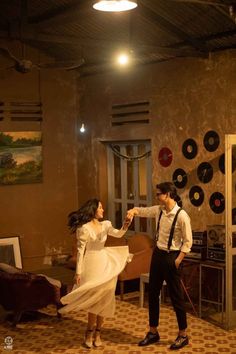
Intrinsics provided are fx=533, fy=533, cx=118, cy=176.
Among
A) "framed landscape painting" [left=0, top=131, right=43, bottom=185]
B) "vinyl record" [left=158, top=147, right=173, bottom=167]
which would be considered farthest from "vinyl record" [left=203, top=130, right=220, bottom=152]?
"framed landscape painting" [left=0, top=131, right=43, bottom=185]

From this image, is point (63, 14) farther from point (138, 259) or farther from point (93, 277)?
point (93, 277)

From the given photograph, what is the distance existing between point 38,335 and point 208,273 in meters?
2.57

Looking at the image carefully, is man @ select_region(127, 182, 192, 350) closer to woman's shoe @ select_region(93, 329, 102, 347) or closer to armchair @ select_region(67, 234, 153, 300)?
woman's shoe @ select_region(93, 329, 102, 347)

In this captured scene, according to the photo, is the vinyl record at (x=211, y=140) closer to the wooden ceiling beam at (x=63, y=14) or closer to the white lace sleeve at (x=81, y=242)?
the wooden ceiling beam at (x=63, y=14)

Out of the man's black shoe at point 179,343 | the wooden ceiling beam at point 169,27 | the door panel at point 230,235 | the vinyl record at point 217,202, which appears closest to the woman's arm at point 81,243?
the man's black shoe at point 179,343

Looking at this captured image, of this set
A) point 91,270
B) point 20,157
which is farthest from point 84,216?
point 20,157

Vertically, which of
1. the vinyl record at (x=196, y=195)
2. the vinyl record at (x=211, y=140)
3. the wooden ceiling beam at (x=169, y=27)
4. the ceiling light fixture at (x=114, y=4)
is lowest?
the vinyl record at (x=196, y=195)

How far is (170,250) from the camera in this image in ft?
19.1

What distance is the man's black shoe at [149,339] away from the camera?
6.08 meters

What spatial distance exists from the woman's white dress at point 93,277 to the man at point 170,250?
45 cm

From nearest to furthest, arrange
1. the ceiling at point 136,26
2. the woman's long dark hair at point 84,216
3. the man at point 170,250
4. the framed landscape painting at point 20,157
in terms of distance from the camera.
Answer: the man at point 170,250, the woman's long dark hair at point 84,216, the ceiling at point 136,26, the framed landscape painting at point 20,157

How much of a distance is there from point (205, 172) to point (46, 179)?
3.48m

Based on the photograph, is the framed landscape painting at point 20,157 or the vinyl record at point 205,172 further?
the framed landscape painting at point 20,157

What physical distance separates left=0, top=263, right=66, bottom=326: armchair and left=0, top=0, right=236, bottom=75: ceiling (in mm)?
2801
